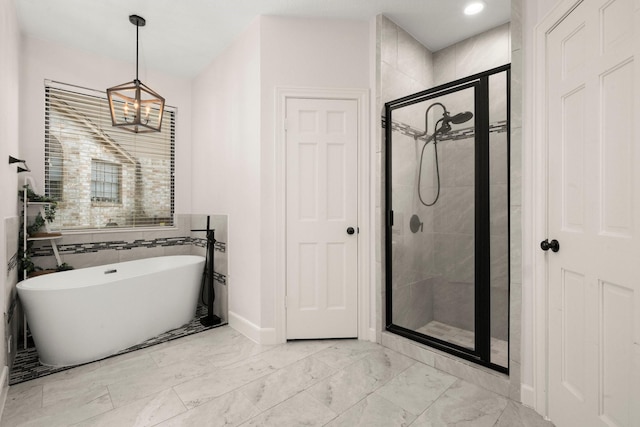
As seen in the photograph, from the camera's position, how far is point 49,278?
256 cm

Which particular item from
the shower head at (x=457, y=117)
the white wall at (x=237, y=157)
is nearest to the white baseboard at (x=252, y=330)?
the white wall at (x=237, y=157)

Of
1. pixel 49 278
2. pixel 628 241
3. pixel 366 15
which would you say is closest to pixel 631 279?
pixel 628 241

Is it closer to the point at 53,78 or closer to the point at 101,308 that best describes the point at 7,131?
the point at 53,78

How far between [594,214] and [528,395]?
1.10m

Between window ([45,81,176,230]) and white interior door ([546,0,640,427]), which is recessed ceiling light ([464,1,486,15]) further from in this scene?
window ([45,81,176,230])

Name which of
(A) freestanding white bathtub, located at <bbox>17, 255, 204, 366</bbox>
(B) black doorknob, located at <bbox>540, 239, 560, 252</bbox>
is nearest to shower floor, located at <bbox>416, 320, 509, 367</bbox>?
(B) black doorknob, located at <bbox>540, 239, 560, 252</bbox>

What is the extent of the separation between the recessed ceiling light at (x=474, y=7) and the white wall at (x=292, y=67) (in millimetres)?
825

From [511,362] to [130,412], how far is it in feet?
7.23

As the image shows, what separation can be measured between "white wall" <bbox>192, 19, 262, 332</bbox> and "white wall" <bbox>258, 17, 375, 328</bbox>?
7 centimetres

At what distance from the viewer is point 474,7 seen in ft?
8.26

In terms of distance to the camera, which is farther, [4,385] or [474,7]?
[474,7]

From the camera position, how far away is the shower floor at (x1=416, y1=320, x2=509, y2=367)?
2.04 meters

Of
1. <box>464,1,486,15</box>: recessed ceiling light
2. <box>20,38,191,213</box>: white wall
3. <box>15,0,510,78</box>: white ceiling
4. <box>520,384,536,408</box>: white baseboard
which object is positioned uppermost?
<box>464,1,486,15</box>: recessed ceiling light

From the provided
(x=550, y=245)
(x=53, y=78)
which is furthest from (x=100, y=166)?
(x=550, y=245)
